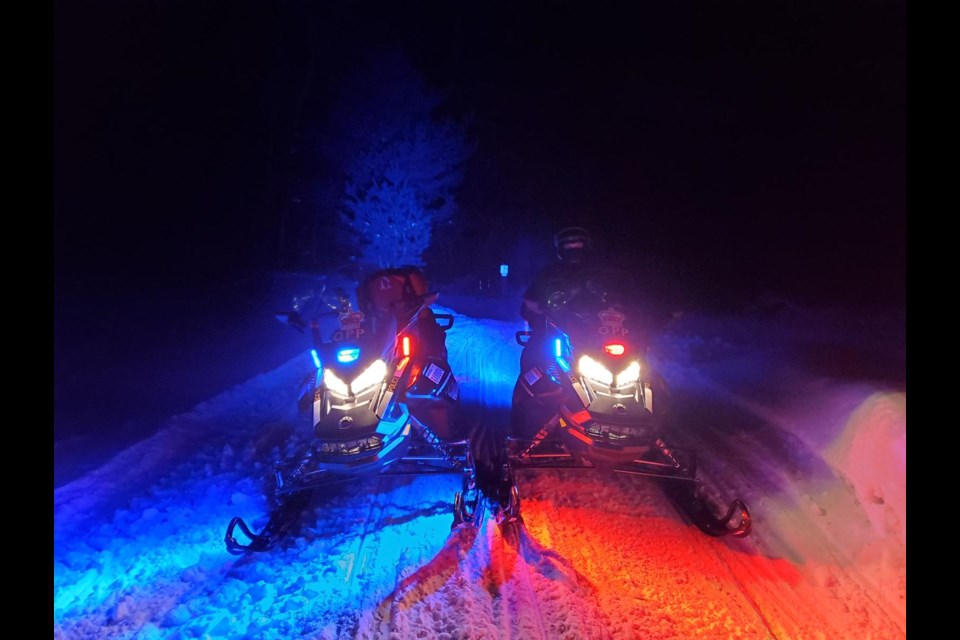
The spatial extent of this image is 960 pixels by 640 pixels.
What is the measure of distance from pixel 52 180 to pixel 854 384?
8.80 m

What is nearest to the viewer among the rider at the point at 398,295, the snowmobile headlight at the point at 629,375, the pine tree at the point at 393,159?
the snowmobile headlight at the point at 629,375

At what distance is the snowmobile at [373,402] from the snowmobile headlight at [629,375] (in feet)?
4.81

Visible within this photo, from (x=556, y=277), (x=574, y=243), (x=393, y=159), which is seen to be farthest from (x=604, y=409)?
(x=393, y=159)

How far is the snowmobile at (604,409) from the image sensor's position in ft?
10.9

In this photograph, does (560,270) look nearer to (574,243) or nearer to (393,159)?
(574,243)

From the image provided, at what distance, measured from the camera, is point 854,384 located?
6.13 metres

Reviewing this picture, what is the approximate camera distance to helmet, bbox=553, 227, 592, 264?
4617mm

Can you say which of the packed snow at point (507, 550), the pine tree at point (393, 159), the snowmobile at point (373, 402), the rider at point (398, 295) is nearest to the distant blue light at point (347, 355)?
the snowmobile at point (373, 402)

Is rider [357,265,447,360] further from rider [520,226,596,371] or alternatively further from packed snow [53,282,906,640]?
packed snow [53,282,906,640]

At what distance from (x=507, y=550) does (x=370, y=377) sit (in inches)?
67.8

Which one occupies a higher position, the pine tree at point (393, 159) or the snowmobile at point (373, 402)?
the pine tree at point (393, 159)

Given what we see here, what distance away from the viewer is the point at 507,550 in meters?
3.11

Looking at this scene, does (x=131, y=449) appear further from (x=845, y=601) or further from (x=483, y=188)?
(x=483, y=188)

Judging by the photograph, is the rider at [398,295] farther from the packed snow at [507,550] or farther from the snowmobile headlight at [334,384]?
the packed snow at [507,550]
